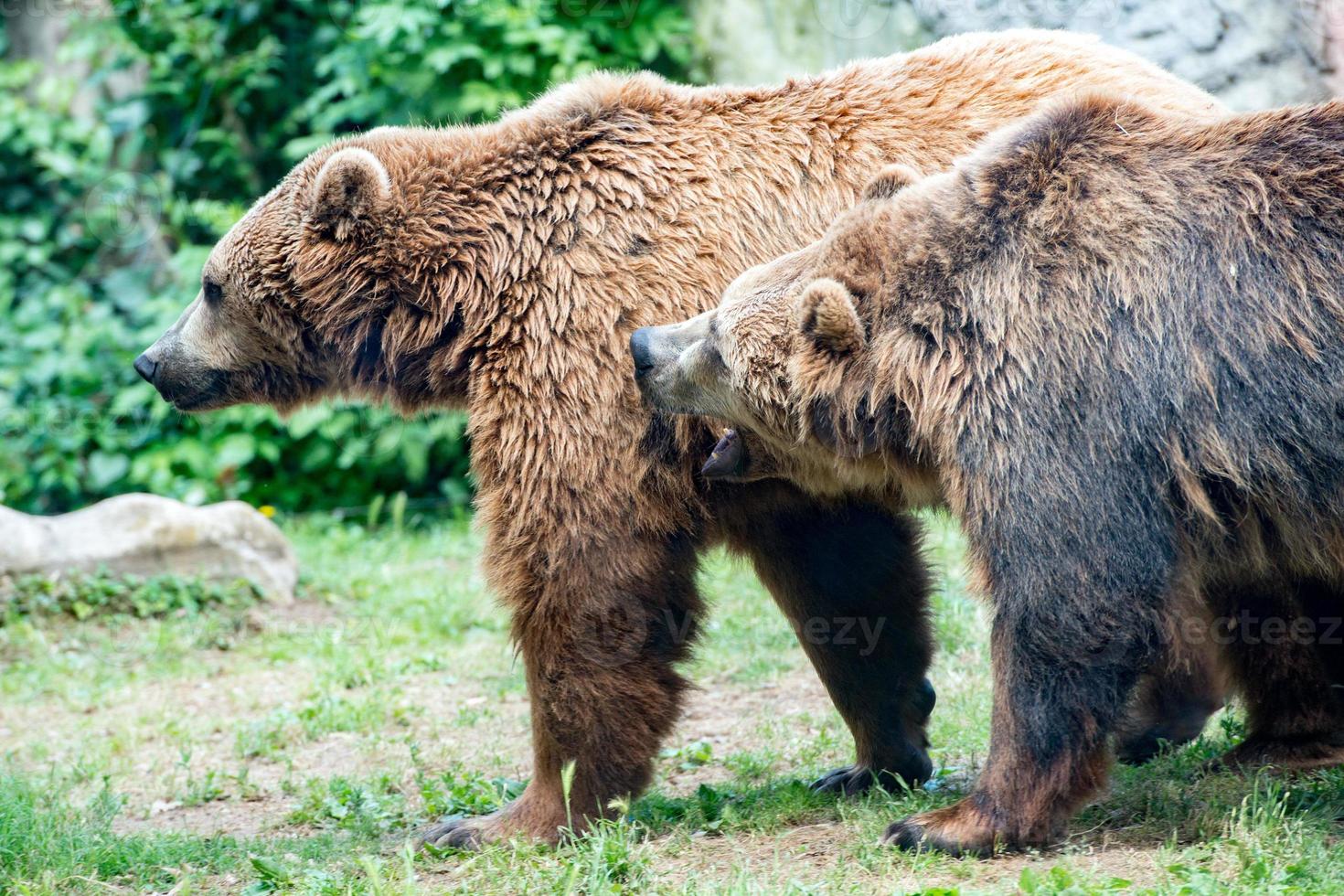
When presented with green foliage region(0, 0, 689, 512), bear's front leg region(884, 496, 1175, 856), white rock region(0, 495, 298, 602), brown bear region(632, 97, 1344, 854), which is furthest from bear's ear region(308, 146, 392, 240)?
green foliage region(0, 0, 689, 512)

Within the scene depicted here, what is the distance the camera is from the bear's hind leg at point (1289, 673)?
4875 mm

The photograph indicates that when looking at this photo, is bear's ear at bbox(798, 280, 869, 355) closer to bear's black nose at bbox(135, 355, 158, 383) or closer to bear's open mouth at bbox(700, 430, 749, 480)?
bear's open mouth at bbox(700, 430, 749, 480)

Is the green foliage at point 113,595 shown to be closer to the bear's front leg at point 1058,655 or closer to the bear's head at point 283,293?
the bear's head at point 283,293

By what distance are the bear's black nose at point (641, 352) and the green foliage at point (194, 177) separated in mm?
5547

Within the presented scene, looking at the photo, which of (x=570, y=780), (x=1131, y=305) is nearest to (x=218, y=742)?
(x=570, y=780)

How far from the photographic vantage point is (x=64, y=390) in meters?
11.0

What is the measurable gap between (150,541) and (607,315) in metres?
4.57

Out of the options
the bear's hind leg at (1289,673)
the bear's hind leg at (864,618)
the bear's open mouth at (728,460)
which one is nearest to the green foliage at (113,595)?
the bear's hind leg at (864,618)

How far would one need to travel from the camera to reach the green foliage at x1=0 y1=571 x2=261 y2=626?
8102 millimetres

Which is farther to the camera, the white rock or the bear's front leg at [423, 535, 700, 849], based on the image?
the white rock

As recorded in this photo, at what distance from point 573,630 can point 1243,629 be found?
7.47 feet

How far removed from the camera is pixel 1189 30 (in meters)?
8.38

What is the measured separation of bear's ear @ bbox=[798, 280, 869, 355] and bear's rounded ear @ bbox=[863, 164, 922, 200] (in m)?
0.39

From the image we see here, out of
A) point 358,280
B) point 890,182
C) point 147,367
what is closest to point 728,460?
point 890,182
